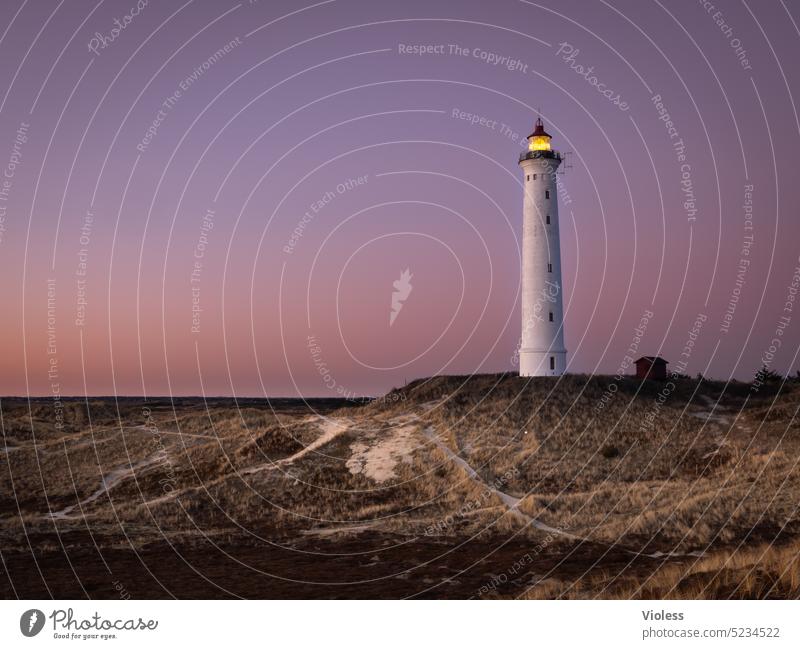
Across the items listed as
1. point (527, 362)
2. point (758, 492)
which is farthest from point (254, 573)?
point (527, 362)

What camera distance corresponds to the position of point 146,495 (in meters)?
38.6

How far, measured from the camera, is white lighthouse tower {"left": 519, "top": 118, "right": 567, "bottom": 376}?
5431 cm

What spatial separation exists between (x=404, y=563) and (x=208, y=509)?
16.0 metres

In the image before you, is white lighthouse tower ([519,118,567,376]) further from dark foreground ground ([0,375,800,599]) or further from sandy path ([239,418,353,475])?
sandy path ([239,418,353,475])

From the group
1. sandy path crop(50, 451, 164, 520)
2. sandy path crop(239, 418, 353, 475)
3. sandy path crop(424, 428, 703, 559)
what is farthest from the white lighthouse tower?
sandy path crop(50, 451, 164, 520)

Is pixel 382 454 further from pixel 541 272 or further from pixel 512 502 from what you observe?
pixel 541 272

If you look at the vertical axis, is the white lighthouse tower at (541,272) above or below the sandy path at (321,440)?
above

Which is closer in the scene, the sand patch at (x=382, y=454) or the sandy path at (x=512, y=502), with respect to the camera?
the sandy path at (x=512, y=502)

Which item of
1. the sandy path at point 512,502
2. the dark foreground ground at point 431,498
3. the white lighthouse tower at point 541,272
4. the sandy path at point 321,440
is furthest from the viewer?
the white lighthouse tower at point 541,272

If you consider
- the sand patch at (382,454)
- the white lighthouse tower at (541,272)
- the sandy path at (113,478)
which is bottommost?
the sandy path at (113,478)

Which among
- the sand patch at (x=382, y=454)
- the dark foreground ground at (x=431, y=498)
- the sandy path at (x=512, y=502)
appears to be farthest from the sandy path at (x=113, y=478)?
the sandy path at (x=512, y=502)

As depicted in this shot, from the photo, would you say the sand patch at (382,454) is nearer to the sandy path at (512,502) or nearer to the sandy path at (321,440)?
the sandy path at (512,502)

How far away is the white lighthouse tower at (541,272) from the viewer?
54.3m

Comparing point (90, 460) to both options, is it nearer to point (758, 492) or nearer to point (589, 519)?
point (589, 519)
